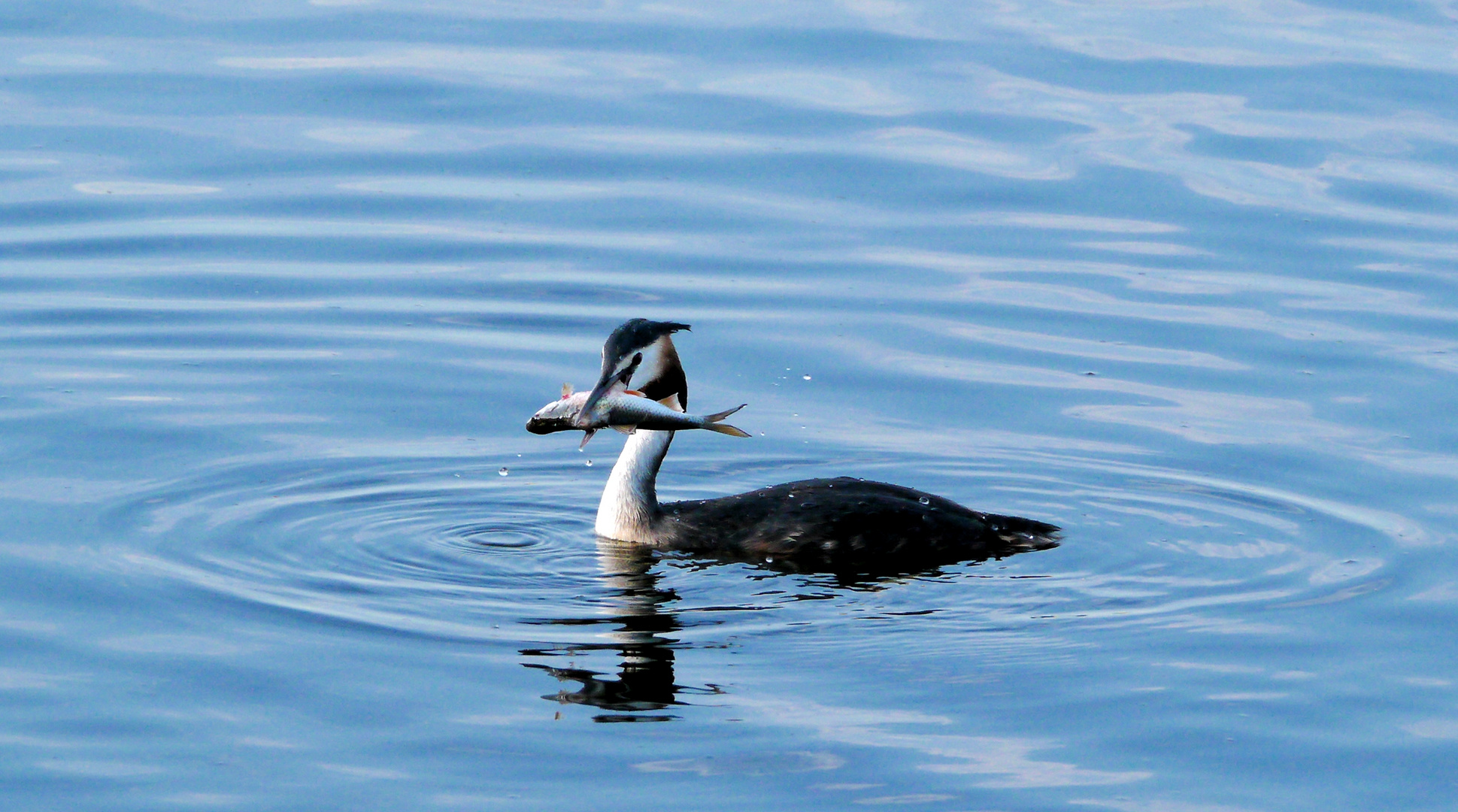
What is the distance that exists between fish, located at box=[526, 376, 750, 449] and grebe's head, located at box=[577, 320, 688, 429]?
4 cm

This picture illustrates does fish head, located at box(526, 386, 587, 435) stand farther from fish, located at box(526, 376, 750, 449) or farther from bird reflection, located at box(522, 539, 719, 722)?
bird reflection, located at box(522, 539, 719, 722)

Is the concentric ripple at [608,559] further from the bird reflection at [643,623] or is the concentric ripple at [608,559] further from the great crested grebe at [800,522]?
the great crested grebe at [800,522]

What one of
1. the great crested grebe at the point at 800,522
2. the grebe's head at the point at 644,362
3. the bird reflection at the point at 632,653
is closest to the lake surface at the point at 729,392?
the bird reflection at the point at 632,653

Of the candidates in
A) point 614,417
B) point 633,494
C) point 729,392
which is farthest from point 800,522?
point 729,392

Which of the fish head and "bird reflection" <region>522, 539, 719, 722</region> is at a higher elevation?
the fish head

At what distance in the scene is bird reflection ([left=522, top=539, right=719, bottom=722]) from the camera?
8930 mm

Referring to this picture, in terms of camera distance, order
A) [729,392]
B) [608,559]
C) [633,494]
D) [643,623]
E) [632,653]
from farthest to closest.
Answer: [729,392] → [633,494] → [608,559] → [643,623] → [632,653]

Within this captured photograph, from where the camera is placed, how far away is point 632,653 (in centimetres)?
957

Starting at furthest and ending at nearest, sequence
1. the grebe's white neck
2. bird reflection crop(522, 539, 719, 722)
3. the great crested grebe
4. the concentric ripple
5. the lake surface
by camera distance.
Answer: the grebe's white neck
the great crested grebe
the concentric ripple
bird reflection crop(522, 539, 719, 722)
the lake surface

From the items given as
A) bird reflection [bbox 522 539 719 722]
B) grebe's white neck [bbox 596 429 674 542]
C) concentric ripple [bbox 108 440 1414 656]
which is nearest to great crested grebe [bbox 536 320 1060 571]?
grebe's white neck [bbox 596 429 674 542]

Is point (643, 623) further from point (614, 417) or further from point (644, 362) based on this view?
point (644, 362)

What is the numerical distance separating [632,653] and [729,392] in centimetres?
458

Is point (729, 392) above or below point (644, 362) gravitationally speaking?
below

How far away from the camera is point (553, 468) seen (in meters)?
12.8
